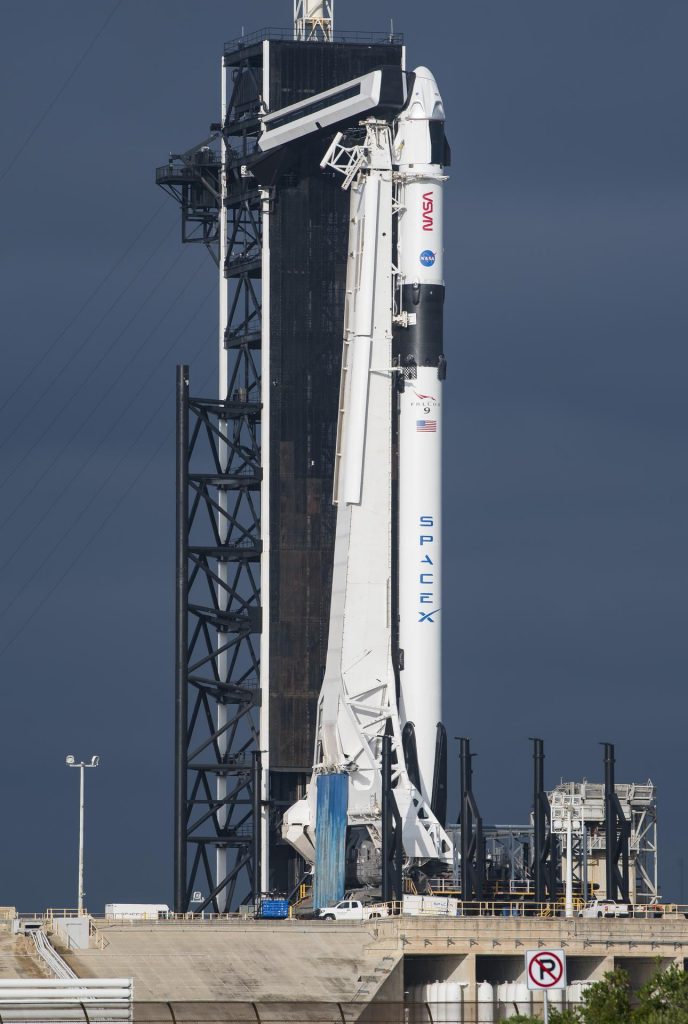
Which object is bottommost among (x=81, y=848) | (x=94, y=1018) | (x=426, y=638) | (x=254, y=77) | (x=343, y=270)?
(x=94, y=1018)

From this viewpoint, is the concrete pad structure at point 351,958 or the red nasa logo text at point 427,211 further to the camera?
the red nasa logo text at point 427,211

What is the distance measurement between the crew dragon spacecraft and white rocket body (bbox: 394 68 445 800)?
6 centimetres

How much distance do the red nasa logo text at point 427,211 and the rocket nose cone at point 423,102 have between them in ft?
11.8

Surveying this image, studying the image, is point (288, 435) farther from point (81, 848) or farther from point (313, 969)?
point (313, 969)

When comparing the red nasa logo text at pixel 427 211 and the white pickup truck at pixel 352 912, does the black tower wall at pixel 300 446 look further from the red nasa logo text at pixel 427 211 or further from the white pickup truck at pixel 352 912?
the white pickup truck at pixel 352 912

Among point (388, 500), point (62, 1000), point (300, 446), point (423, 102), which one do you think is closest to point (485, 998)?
point (62, 1000)

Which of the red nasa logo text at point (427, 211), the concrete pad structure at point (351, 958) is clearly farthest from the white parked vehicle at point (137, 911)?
the red nasa logo text at point (427, 211)

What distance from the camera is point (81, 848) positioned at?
305 feet

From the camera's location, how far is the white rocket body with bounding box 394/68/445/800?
9781cm

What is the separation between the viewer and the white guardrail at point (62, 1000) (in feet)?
221

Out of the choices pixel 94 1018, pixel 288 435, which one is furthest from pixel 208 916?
pixel 94 1018

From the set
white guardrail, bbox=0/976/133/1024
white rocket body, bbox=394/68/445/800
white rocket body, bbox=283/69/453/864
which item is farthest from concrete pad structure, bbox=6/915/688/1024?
white rocket body, bbox=394/68/445/800

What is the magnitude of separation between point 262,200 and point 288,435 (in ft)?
33.9

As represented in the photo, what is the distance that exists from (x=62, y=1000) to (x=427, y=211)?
139 ft
